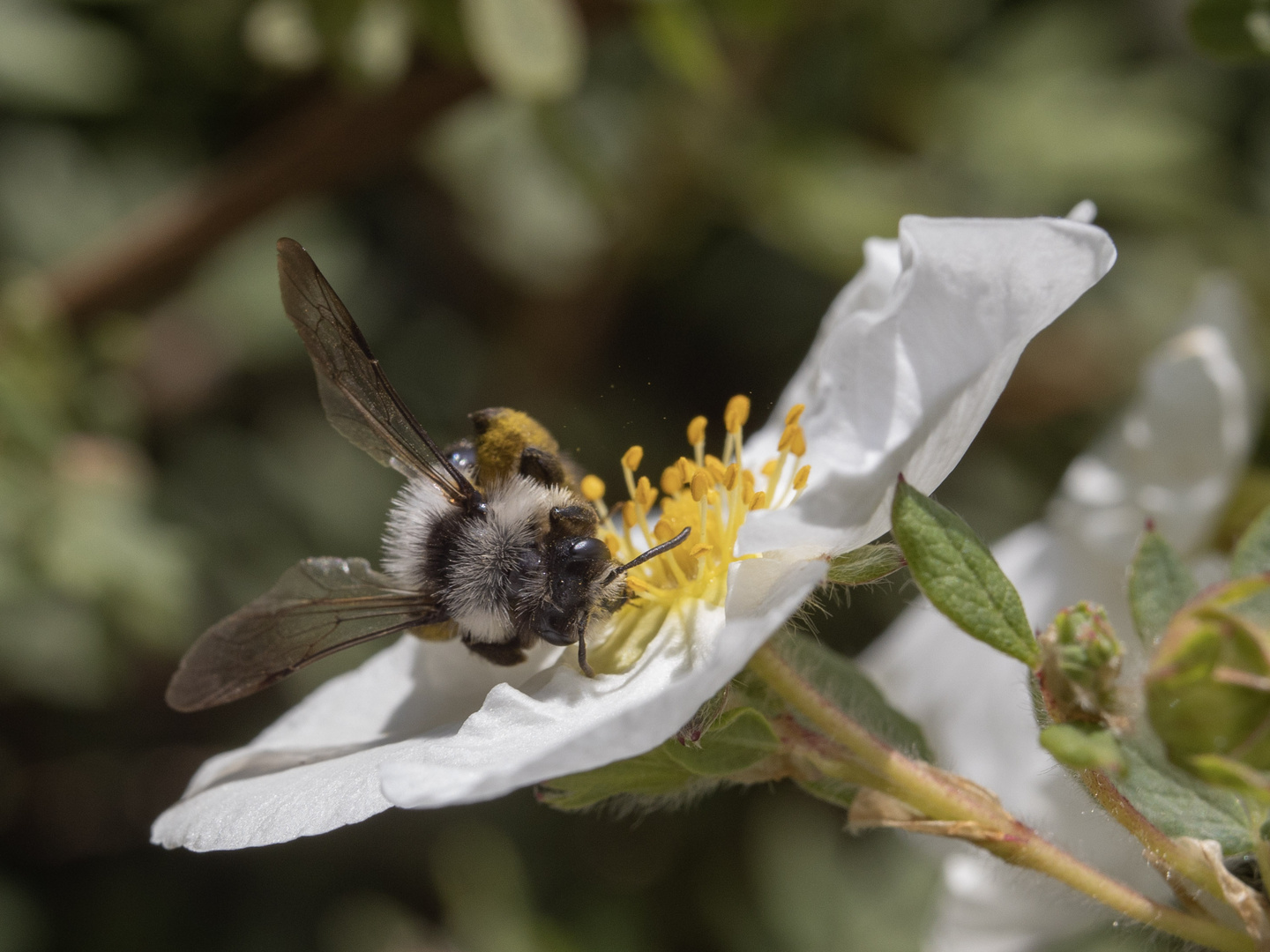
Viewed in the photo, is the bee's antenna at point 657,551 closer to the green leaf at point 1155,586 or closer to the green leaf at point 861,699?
the green leaf at point 861,699

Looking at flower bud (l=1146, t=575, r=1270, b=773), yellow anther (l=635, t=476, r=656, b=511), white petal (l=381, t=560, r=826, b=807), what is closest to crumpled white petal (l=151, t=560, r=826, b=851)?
white petal (l=381, t=560, r=826, b=807)

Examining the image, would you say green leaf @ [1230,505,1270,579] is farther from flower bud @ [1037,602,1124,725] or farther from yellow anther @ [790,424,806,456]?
yellow anther @ [790,424,806,456]

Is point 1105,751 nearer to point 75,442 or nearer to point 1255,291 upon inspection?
point 1255,291

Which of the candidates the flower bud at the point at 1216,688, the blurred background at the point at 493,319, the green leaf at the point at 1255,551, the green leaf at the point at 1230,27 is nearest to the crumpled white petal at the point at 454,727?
the flower bud at the point at 1216,688

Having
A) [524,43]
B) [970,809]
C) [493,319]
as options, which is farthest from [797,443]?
[493,319]

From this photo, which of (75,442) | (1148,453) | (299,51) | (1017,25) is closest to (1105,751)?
(1148,453)

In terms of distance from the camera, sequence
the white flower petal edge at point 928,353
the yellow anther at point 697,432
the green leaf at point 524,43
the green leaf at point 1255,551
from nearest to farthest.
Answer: the white flower petal edge at point 928,353, the green leaf at point 1255,551, the yellow anther at point 697,432, the green leaf at point 524,43
